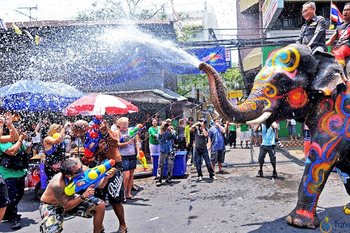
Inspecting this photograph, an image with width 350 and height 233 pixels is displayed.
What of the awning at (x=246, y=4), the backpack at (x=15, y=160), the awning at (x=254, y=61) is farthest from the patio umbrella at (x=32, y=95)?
the awning at (x=246, y=4)

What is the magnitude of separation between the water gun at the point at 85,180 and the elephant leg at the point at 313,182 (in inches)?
106

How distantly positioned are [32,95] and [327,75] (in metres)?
6.16

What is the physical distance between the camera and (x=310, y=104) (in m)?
4.77

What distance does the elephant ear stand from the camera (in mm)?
4375

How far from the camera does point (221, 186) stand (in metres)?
8.15

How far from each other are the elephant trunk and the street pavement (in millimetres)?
1649

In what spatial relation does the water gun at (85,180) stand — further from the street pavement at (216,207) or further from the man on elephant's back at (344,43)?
the man on elephant's back at (344,43)

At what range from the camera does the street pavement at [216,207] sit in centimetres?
513

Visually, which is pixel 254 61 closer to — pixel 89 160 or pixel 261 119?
pixel 261 119

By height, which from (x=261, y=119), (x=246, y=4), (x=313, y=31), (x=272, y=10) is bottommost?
(x=261, y=119)

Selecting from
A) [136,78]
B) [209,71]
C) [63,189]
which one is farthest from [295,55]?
[136,78]

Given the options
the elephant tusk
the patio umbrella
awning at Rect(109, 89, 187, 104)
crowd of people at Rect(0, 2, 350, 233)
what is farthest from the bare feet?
awning at Rect(109, 89, 187, 104)

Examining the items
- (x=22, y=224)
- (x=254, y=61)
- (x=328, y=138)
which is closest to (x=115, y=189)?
(x=22, y=224)

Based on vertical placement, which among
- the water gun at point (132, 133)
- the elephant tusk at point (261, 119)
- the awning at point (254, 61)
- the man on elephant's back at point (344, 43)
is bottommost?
the water gun at point (132, 133)
